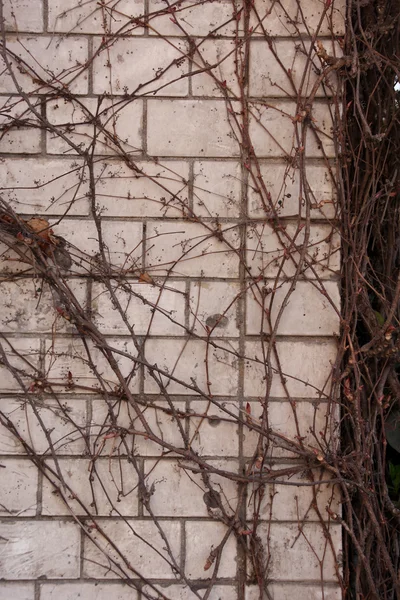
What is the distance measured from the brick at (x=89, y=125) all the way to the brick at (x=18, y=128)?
5cm

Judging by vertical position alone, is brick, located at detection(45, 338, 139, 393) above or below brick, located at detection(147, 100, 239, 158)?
below

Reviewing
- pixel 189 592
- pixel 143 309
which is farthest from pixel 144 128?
pixel 189 592

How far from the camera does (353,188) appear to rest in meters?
2.32

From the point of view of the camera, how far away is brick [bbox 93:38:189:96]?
7.39 ft

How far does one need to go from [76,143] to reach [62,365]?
0.78 meters

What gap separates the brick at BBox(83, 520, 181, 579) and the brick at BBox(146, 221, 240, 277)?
2.87 feet

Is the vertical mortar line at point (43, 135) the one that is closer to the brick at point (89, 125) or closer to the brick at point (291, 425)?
the brick at point (89, 125)

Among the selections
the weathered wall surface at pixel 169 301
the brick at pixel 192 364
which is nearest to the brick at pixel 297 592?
the weathered wall surface at pixel 169 301

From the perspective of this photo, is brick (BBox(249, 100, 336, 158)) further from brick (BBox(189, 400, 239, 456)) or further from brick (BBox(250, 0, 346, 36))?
brick (BBox(189, 400, 239, 456))

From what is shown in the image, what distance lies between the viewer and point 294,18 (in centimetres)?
226

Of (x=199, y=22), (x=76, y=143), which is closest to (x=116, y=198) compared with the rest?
(x=76, y=143)

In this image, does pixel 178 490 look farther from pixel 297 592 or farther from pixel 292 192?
pixel 292 192

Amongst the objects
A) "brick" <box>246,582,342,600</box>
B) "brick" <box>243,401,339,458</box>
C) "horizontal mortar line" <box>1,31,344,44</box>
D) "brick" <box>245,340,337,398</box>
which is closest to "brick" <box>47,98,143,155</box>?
"horizontal mortar line" <box>1,31,344,44</box>

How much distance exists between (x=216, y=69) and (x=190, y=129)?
0.76ft
